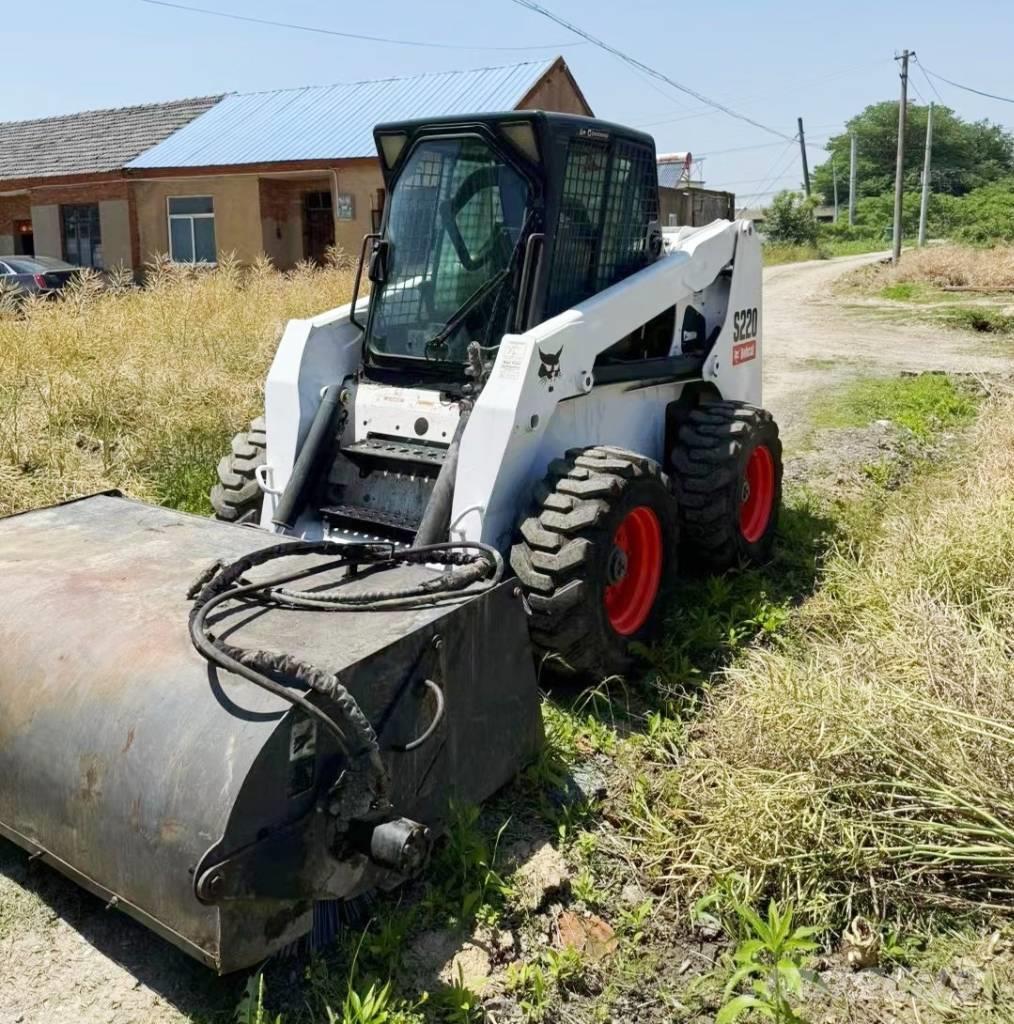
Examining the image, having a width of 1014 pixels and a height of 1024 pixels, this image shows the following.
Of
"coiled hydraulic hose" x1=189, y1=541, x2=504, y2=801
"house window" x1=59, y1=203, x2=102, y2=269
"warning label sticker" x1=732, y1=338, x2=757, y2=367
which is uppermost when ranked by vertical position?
"house window" x1=59, y1=203, x2=102, y2=269

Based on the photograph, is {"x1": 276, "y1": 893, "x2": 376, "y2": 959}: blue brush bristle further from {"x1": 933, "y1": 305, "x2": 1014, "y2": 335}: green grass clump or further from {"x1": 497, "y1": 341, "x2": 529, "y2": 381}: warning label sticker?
{"x1": 933, "y1": 305, "x2": 1014, "y2": 335}: green grass clump

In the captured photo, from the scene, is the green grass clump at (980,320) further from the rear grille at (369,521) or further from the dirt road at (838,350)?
the rear grille at (369,521)

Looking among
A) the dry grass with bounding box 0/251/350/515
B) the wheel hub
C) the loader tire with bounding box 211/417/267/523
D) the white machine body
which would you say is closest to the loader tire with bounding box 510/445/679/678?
the wheel hub

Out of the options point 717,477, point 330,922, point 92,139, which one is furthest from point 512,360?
point 92,139

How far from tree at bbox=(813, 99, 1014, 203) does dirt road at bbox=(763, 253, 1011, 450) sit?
52803mm

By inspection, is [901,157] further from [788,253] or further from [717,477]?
[717,477]

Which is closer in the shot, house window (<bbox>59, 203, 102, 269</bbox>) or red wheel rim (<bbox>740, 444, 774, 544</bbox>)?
red wheel rim (<bbox>740, 444, 774, 544</bbox>)

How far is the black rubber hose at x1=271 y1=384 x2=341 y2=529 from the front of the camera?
4980mm

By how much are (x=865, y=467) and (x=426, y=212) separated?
4.32m

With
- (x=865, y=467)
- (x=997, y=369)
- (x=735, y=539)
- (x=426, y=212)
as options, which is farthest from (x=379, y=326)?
(x=997, y=369)

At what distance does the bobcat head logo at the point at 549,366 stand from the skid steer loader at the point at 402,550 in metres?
0.01

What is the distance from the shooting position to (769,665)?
399cm

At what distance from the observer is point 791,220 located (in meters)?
44.4

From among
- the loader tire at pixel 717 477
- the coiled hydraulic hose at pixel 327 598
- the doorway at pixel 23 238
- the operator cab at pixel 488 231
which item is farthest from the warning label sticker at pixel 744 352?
the doorway at pixel 23 238
